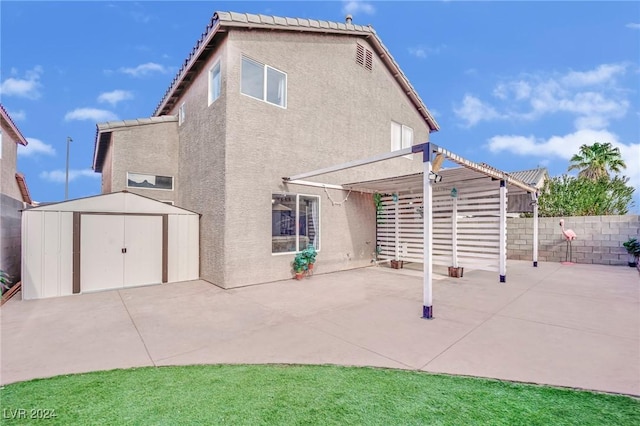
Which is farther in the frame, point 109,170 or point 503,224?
point 109,170

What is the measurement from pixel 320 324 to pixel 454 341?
1.97 meters

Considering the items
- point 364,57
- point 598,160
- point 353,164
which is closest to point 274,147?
point 353,164

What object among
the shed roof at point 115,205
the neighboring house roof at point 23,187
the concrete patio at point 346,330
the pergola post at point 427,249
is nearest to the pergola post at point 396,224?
the concrete patio at point 346,330

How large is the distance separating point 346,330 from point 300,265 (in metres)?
4.09

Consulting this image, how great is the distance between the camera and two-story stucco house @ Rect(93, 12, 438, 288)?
760cm

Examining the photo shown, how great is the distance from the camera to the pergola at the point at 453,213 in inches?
321

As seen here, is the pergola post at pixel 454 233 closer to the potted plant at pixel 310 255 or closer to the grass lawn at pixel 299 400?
the potted plant at pixel 310 255

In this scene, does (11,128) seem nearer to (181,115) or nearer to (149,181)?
(149,181)

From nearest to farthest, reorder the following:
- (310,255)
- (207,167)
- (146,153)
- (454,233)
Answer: (207,167), (310,255), (454,233), (146,153)

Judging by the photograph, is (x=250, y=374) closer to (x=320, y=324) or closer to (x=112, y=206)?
(x=320, y=324)

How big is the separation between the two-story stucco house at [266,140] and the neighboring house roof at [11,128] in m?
3.25

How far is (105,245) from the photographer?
750cm

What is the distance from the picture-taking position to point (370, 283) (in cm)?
801

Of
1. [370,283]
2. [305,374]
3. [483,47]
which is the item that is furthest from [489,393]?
[483,47]
